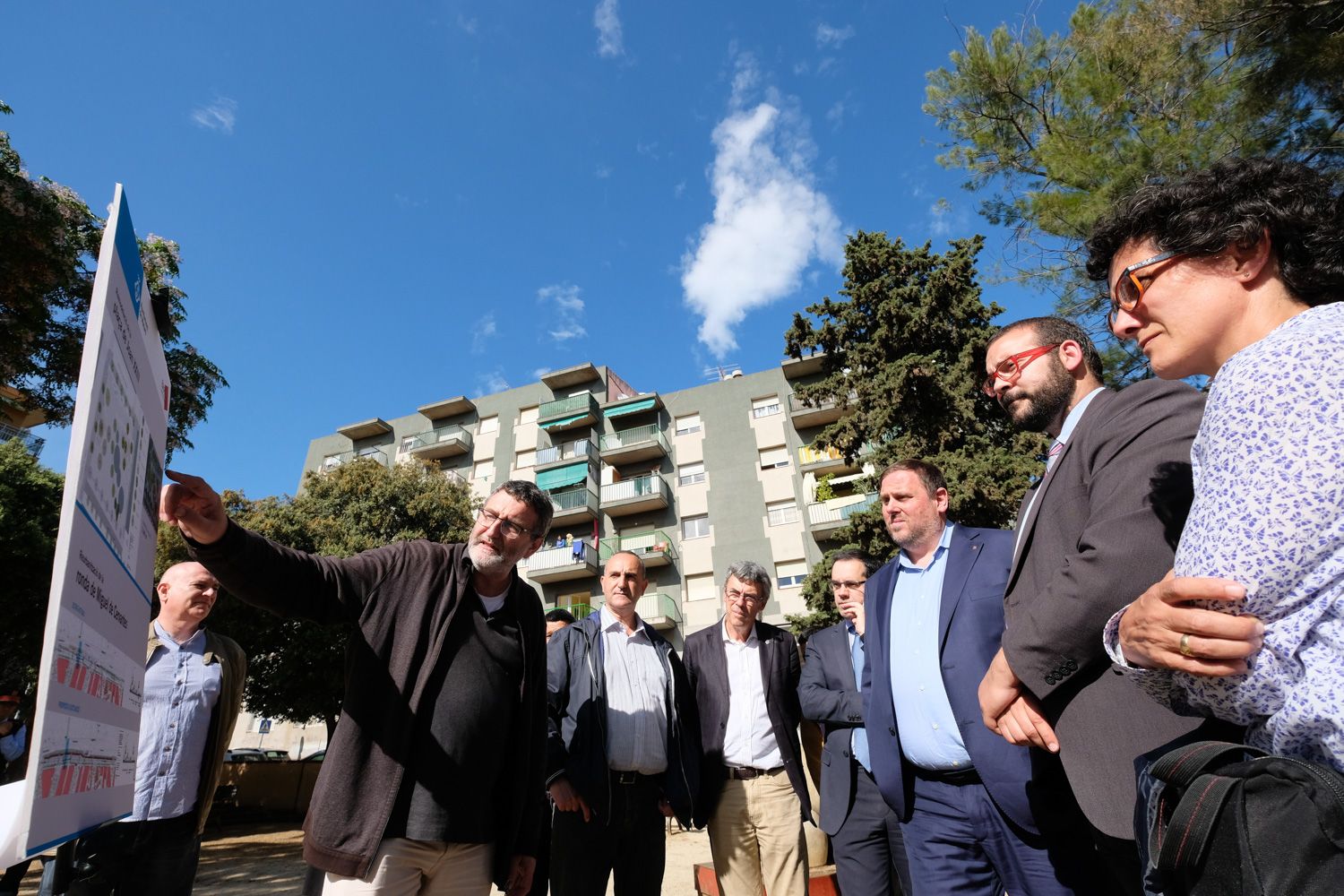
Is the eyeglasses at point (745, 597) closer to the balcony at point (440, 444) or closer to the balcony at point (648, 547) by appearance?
the balcony at point (648, 547)

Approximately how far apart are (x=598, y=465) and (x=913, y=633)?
30529 millimetres

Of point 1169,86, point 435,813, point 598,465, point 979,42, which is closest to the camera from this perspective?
point 435,813

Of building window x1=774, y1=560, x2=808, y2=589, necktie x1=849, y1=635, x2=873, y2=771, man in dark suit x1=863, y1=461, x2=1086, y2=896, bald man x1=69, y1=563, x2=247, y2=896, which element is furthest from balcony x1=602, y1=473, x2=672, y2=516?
man in dark suit x1=863, y1=461, x2=1086, y2=896

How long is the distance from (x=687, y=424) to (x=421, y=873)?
101 ft

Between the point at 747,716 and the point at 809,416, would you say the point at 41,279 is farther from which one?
the point at 809,416

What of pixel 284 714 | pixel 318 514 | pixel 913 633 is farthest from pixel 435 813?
pixel 318 514

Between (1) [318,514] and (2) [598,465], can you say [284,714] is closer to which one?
(1) [318,514]

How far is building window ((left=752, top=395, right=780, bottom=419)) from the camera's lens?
3158 cm

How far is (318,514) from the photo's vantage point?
1955cm

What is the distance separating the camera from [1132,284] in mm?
1475

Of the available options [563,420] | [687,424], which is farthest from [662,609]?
[563,420]

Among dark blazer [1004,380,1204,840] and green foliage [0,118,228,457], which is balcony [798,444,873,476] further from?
dark blazer [1004,380,1204,840]

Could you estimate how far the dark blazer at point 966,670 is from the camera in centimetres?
234

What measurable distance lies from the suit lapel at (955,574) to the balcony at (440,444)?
112ft
